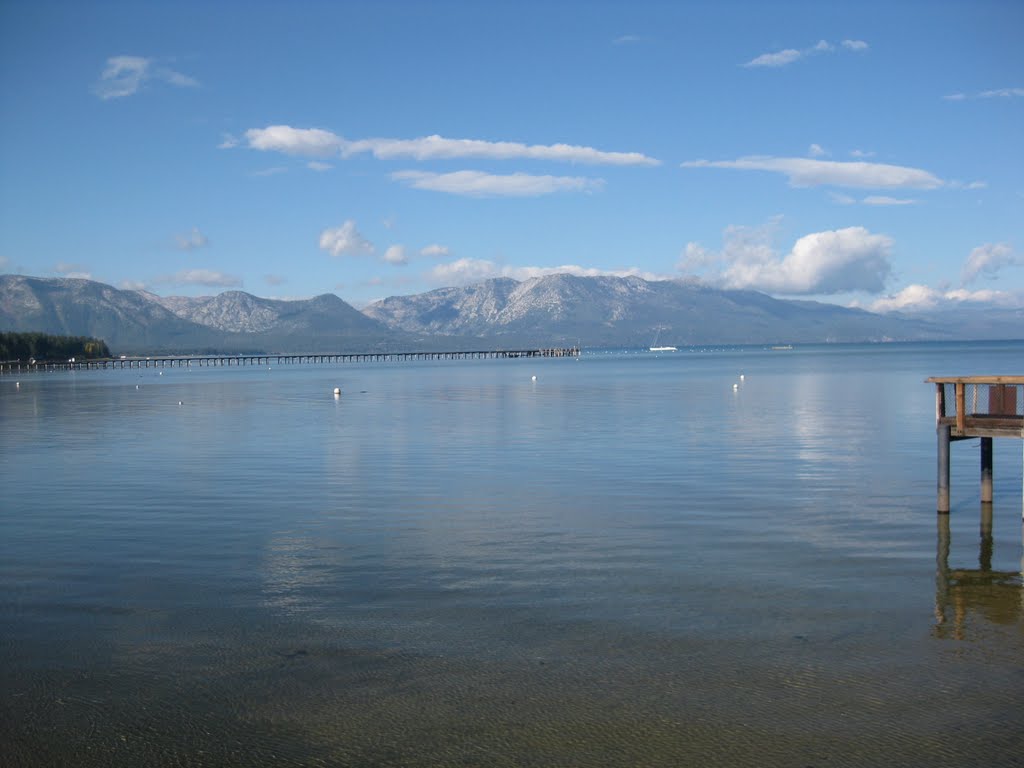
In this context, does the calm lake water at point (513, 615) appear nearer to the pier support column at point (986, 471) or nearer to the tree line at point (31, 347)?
the pier support column at point (986, 471)

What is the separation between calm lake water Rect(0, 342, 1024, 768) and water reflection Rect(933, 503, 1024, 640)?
0.06 meters

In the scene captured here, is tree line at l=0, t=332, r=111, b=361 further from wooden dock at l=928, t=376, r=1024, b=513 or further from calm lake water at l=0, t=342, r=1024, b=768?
wooden dock at l=928, t=376, r=1024, b=513

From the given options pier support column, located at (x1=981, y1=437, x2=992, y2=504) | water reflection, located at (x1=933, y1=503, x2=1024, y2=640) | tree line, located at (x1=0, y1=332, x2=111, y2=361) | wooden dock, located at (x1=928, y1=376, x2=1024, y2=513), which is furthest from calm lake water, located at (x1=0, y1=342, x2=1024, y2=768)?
tree line, located at (x1=0, y1=332, x2=111, y2=361)

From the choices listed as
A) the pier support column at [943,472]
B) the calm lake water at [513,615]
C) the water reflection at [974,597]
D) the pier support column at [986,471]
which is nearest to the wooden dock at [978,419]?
the pier support column at [943,472]

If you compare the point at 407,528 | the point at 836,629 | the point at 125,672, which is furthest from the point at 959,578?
the point at 125,672

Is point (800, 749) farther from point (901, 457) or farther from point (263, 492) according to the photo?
point (901, 457)

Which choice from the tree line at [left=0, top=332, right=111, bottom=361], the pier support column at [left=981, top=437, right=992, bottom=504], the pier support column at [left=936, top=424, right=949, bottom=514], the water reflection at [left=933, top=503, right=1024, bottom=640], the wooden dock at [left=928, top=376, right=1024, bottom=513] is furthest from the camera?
the tree line at [left=0, top=332, right=111, bottom=361]

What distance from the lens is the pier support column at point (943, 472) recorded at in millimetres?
18234

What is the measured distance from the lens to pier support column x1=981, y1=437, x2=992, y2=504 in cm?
1930

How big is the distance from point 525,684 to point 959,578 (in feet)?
24.4

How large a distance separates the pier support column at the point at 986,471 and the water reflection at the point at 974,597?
4.23 m

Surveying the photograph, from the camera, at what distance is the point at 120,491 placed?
23172mm

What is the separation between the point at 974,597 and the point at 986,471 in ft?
25.5

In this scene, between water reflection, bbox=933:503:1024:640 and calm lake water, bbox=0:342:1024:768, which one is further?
water reflection, bbox=933:503:1024:640
